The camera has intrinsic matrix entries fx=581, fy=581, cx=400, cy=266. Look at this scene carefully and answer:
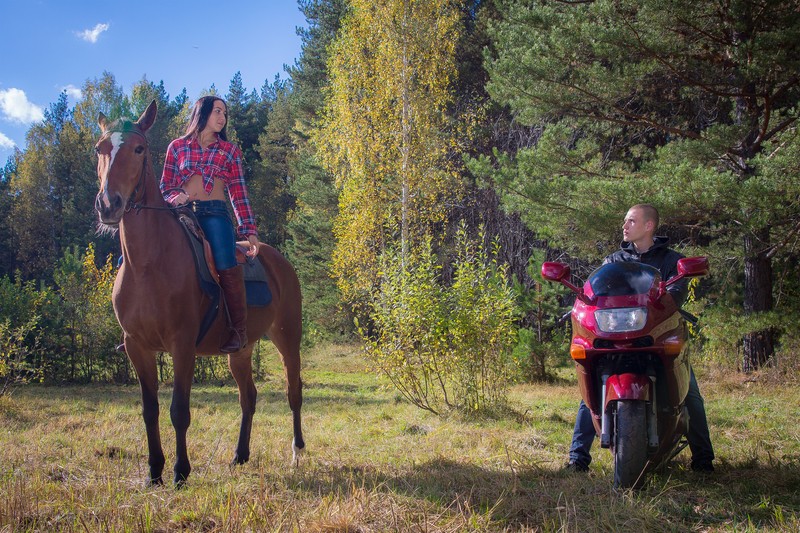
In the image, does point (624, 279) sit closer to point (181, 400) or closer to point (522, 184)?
point (181, 400)

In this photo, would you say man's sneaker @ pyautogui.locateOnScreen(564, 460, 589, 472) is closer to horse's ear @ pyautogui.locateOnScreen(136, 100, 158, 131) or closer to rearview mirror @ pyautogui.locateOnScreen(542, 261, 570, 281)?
rearview mirror @ pyautogui.locateOnScreen(542, 261, 570, 281)

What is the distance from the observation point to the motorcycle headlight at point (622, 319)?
3244mm

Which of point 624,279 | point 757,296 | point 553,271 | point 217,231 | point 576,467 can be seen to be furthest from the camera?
point 757,296

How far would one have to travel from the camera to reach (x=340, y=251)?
56.4 ft

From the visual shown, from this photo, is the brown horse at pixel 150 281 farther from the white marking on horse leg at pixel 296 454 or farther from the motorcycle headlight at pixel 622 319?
the motorcycle headlight at pixel 622 319

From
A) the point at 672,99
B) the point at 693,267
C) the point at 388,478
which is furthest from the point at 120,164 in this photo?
the point at 672,99

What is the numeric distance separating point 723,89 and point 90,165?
3123cm

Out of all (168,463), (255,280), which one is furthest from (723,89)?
(168,463)

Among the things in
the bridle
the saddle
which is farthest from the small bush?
the bridle

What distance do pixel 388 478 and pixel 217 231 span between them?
6.99 feet

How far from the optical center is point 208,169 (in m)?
4.35

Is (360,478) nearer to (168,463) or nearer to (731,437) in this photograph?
(168,463)

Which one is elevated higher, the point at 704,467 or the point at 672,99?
the point at 672,99

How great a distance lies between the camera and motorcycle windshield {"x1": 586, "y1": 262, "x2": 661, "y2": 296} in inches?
131
